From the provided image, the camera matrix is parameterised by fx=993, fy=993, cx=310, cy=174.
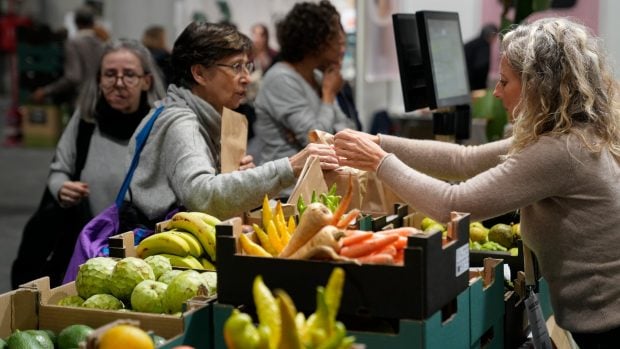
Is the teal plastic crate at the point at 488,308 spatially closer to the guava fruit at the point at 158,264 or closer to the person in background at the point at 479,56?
the guava fruit at the point at 158,264

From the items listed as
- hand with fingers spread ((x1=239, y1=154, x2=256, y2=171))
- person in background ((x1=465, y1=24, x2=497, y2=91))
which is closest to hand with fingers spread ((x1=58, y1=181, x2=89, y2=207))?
hand with fingers spread ((x1=239, y1=154, x2=256, y2=171))

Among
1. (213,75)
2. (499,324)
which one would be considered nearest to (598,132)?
(499,324)

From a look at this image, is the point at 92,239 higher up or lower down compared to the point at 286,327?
lower down

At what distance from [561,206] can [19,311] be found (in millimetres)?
1459

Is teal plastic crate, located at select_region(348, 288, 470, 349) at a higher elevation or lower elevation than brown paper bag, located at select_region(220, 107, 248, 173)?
lower

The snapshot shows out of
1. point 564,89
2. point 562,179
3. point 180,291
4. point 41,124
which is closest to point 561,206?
point 562,179

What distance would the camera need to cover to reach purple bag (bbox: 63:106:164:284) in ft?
11.0

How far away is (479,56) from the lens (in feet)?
26.9

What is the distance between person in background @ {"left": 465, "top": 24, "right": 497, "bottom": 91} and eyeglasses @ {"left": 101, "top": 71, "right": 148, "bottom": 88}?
14.3ft

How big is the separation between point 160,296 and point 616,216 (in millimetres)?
1239

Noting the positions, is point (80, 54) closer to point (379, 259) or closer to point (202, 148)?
point (202, 148)

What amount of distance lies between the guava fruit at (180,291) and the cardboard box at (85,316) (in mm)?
133

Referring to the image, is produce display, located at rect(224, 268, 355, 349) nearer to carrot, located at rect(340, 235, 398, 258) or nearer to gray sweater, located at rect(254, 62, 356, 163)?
carrot, located at rect(340, 235, 398, 258)

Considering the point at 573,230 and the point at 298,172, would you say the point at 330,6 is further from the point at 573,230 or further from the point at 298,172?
the point at 573,230
